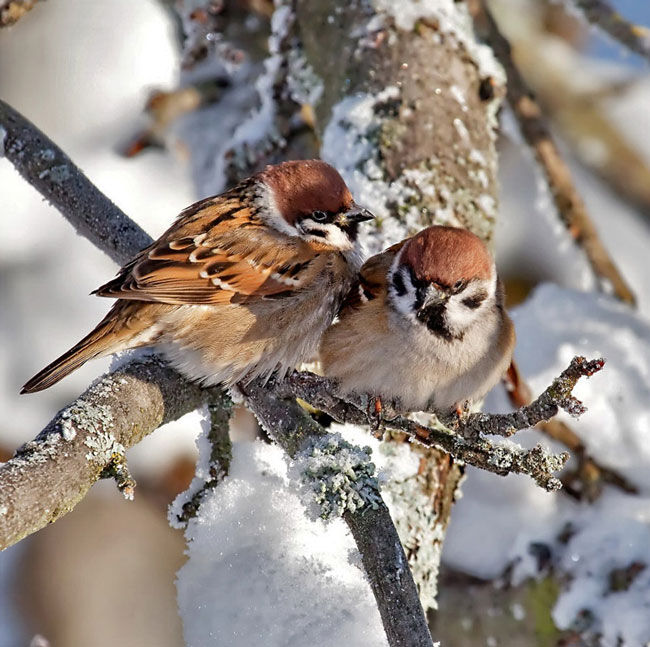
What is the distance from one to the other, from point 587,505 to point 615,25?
6.97ft

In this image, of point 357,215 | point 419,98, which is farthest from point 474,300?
point 419,98

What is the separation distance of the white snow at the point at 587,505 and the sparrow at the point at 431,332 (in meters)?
0.73

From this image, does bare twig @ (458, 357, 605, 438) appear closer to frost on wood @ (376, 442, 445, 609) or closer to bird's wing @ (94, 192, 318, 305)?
frost on wood @ (376, 442, 445, 609)

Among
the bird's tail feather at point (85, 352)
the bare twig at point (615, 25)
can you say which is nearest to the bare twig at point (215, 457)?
the bird's tail feather at point (85, 352)

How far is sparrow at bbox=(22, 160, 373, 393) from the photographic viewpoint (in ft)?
8.71

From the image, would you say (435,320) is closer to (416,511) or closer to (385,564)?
(416,511)

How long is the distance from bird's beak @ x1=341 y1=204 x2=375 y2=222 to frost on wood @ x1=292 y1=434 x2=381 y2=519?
0.90 meters

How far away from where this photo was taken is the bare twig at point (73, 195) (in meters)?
3.00

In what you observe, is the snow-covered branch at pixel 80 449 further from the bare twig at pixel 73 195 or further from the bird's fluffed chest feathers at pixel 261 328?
the bare twig at pixel 73 195

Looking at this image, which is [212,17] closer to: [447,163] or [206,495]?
[447,163]

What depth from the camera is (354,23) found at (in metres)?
3.33

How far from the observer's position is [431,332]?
2.61 meters

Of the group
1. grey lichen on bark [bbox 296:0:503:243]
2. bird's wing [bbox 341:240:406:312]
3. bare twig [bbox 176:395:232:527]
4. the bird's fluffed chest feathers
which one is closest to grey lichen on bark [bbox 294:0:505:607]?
grey lichen on bark [bbox 296:0:503:243]

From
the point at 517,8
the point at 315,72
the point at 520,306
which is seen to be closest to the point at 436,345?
the point at 520,306
